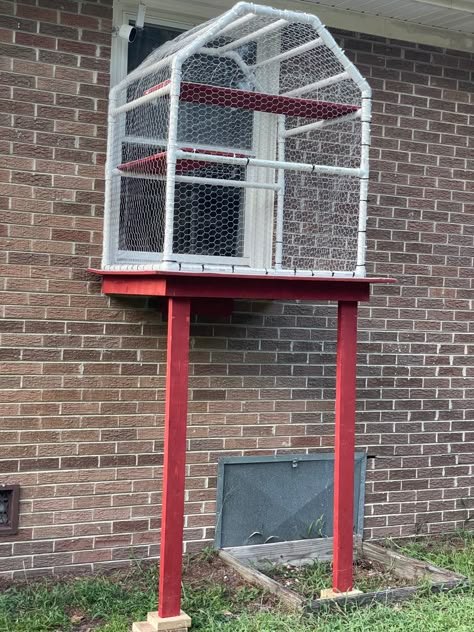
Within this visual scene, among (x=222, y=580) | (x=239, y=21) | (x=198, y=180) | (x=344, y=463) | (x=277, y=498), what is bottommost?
(x=222, y=580)

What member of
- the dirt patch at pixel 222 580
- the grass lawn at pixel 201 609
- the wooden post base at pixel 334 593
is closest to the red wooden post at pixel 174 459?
the grass lawn at pixel 201 609

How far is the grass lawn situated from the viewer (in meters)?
3.72

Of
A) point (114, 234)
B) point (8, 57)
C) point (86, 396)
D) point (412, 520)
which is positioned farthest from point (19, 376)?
point (412, 520)

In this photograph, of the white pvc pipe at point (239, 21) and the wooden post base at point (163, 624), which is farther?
the white pvc pipe at point (239, 21)

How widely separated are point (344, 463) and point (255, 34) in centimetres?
217

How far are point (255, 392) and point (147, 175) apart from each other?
1.48 m

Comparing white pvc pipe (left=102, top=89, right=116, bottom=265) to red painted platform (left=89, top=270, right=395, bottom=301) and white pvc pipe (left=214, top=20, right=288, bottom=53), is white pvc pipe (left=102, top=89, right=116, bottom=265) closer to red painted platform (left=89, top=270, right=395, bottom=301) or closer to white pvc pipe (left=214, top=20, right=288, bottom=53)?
red painted platform (left=89, top=270, right=395, bottom=301)

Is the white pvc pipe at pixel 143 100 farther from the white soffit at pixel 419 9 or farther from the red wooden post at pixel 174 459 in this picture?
the white soffit at pixel 419 9

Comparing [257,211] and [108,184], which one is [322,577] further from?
[108,184]

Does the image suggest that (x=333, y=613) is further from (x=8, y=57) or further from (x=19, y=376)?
(x=8, y=57)

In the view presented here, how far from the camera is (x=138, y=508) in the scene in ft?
14.9

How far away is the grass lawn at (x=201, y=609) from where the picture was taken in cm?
372

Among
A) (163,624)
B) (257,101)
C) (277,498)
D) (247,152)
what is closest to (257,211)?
(247,152)

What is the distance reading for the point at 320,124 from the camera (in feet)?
14.4
